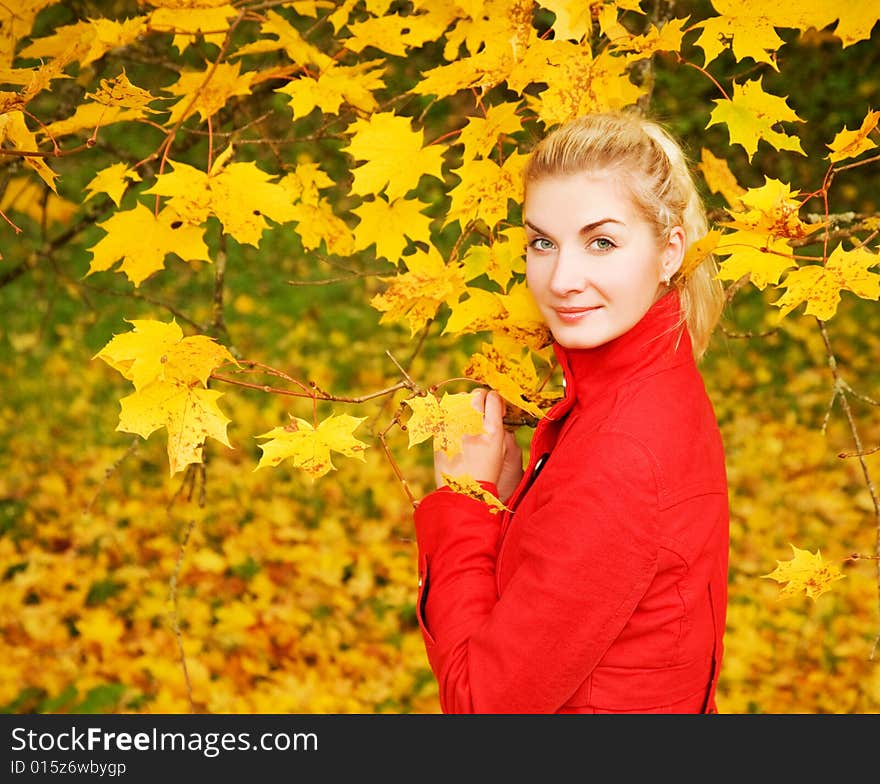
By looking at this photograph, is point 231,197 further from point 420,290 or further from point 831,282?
point 831,282

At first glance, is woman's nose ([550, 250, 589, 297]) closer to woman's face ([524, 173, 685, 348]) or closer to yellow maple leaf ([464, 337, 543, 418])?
woman's face ([524, 173, 685, 348])

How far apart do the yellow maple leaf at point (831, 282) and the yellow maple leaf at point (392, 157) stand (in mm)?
650

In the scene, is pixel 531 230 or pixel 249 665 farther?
pixel 249 665

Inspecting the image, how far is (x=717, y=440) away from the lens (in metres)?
1.52

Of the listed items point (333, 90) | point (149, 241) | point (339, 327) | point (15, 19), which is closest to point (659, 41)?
point (333, 90)

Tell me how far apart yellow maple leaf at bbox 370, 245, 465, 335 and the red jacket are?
0.30 meters

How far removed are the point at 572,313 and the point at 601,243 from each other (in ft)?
0.37

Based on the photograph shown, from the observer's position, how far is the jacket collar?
145 centimetres

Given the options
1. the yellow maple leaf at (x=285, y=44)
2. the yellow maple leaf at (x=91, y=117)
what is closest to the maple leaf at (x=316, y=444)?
the yellow maple leaf at (x=91, y=117)
